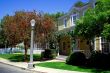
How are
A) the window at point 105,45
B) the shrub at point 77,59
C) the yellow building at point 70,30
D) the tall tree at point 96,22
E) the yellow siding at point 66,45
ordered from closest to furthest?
the tall tree at point 96,22
the shrub at point 77,59
the window at point 105,45
the yellow building at point 70,30
the yellow siding at point 66,45

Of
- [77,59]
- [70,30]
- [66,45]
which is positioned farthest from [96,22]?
[66,45]

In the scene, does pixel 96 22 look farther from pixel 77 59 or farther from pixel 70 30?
pixel 70 30

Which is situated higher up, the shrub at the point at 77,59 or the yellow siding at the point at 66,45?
the yellow siding at the point at 66,45

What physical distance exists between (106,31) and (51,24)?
40.5 feet

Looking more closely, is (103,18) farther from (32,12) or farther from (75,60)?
(32,12)

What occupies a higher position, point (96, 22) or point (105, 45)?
point (96, 22)

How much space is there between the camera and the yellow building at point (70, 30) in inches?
1341

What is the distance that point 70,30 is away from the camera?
36406 millimetres

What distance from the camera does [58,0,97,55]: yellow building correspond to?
34062 millimetres

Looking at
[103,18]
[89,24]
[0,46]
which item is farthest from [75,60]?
[0,46]

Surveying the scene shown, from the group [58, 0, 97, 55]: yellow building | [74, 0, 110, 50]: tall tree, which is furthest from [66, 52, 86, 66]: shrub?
[58, 0, 97, 55]: yellow building

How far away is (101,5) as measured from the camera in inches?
795

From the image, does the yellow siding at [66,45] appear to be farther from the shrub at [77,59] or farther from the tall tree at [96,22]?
the tall tree at [96,22]

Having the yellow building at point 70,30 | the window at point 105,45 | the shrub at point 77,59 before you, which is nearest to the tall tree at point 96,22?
the shrub at point 77,59
